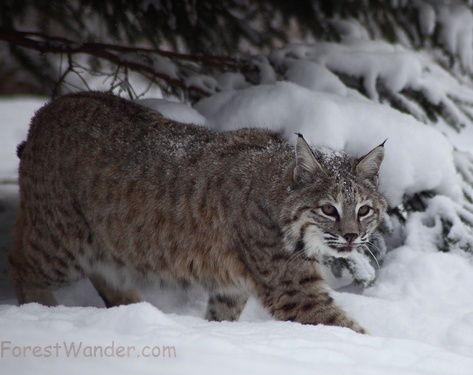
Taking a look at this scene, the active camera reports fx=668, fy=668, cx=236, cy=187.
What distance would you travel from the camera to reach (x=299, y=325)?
10.4ft

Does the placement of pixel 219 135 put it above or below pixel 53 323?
above

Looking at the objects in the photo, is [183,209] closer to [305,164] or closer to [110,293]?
[305,164]

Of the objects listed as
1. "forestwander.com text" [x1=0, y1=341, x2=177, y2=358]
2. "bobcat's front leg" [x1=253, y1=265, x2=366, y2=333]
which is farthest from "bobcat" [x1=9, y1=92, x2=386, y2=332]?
"forestwander.com text" [x1=0, y1=341, x2=177, y2=358]

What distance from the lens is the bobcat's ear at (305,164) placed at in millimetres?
3594

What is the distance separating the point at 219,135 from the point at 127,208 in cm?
72

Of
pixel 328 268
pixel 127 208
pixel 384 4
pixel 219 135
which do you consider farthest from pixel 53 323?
pixel 384 4

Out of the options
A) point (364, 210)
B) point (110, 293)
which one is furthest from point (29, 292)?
point (364, 210)

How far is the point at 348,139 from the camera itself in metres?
4.65

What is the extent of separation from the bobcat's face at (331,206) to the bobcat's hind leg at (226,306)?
0.70m

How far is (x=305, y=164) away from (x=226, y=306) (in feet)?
3.68

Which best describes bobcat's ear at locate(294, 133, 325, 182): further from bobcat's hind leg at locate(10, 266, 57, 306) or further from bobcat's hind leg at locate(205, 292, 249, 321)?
bobcat's hind leg at locate(10, 266, 57, 306)

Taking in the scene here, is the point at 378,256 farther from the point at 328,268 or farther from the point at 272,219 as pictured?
the point at 272,219

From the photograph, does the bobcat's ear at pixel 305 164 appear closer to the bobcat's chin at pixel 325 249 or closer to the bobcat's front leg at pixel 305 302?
the bobcat's chin at pixel 325 249

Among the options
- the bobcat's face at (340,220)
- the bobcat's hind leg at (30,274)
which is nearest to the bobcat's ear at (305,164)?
the bobcat's face at (340,220)
